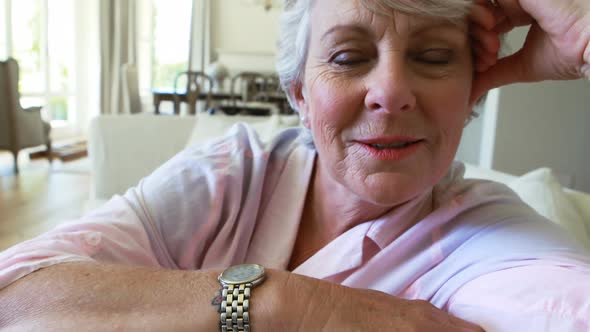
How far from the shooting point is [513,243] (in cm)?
81

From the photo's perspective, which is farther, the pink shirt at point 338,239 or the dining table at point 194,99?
the dining table at point 194,99

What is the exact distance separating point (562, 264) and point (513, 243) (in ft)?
0.28

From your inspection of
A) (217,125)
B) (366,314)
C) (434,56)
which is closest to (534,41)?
(434,56)

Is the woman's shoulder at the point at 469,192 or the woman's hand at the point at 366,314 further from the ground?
the woman's shoulder at the point at 469,192

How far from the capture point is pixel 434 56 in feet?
2.83

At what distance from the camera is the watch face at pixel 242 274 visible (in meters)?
0.72

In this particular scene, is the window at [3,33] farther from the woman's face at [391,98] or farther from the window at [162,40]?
the woman's face at [391,98]

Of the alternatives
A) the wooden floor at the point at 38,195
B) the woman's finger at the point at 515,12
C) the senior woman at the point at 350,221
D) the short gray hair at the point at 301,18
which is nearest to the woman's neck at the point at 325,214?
the senior woman at the point at 350,221

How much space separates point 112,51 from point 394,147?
317 inches

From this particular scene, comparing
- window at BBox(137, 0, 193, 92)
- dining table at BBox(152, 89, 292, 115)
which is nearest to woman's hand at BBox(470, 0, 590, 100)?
dining table at BBox(152, 89, 292, 115)

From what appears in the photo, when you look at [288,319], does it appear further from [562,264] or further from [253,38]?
[253,38]

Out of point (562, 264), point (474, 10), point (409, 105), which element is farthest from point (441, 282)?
point (474, 10)

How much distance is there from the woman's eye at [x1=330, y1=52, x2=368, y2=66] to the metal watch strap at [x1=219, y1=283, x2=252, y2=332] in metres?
0.45

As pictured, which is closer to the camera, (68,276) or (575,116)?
(68,276)
